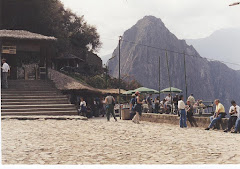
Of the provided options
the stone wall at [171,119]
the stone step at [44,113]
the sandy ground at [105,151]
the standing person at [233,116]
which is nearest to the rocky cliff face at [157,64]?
the stone wall at [171,119]

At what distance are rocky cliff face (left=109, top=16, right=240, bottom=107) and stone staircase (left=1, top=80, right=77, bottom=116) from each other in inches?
3284

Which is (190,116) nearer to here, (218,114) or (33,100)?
(218,114)

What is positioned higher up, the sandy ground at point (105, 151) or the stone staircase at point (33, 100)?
the stone staircase at point (33, 100)

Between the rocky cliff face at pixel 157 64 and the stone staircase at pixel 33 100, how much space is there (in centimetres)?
8342

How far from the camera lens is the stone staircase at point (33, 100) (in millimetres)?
14327

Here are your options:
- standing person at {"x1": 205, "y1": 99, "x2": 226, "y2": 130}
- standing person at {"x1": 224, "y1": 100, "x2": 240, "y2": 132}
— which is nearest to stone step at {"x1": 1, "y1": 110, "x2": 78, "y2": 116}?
standing person at {"x1": 205, "y1": 99, "x2": 226, "y2": 130}

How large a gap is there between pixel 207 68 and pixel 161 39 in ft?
75.4

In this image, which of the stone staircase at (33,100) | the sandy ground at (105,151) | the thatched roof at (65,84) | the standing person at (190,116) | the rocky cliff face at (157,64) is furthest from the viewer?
the rocky cliff face at (157,64)

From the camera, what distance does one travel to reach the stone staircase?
1433 centimetres

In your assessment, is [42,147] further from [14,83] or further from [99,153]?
[14,83]

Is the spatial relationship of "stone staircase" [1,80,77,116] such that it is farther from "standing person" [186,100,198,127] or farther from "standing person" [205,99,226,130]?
"standing person" [205,99,226,130]

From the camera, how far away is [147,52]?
108000 mm

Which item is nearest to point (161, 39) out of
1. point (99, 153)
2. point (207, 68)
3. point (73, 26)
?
point (207, 68)

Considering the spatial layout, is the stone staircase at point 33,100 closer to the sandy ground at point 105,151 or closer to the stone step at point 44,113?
the stone step at point 44,113
